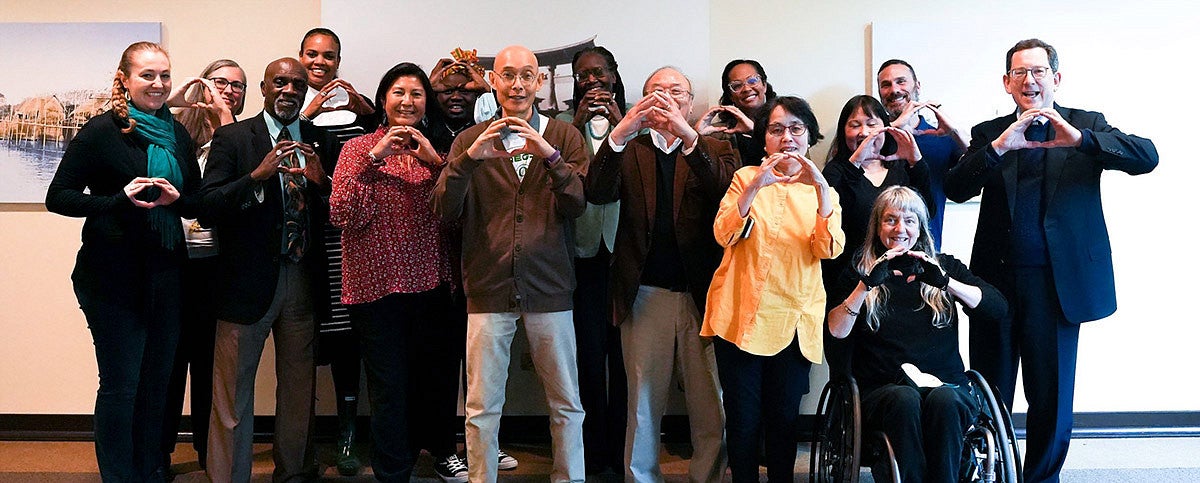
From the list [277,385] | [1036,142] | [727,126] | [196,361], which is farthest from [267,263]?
[1036,142]

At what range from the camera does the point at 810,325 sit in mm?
3396

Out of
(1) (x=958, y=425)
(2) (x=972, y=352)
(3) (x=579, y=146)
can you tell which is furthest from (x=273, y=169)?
(2) (x=972, y=352)

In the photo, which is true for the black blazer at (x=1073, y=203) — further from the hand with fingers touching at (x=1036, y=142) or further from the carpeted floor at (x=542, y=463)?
the carpeted floor at (x=542, y=463)

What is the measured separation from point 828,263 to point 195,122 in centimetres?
269

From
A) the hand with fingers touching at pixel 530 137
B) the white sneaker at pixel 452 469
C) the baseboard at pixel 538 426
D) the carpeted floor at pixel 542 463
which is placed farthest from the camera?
the baseboard at pixel 538 426

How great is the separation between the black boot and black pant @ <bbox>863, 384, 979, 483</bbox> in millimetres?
2204

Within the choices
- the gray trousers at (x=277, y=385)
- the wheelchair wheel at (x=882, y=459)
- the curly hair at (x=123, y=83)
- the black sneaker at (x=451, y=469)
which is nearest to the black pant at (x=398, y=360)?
the black sneaker at (x=451, y=469)

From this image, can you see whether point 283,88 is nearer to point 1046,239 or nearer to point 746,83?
point 746,83

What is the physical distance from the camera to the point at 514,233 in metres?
3.47

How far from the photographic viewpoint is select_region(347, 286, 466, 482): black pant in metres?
3.57

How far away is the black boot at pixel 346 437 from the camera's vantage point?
4.02 m

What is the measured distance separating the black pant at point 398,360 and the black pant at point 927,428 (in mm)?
1760

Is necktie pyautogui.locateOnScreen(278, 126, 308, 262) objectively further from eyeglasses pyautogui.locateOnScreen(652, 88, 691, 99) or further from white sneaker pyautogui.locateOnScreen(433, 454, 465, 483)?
eyeglasses pyautogui.locateOnScreen(652, 88, 691, 99)

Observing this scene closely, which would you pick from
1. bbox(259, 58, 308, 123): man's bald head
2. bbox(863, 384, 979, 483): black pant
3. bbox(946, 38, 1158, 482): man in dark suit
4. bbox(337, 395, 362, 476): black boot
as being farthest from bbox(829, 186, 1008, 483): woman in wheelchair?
bbox(259, 58, 308, 123): man's bald head
